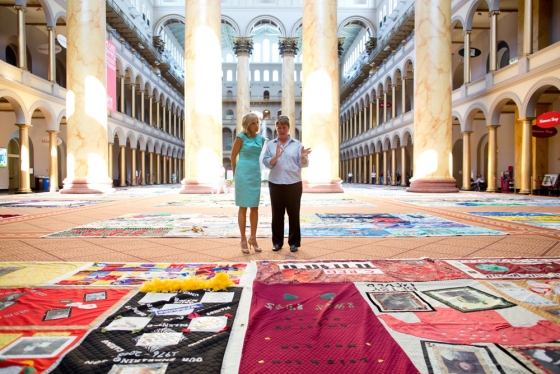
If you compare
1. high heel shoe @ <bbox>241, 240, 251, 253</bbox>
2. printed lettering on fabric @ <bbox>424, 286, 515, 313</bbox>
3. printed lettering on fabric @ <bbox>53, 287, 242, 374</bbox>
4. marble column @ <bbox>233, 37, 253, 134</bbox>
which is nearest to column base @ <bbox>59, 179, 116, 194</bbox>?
high heel shoe @ <bbox>241, 240, 251, 253</bbox>

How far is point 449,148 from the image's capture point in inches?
571

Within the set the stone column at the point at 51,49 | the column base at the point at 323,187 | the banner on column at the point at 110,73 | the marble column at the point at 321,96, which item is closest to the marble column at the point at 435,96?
the column base at the point at 323,187

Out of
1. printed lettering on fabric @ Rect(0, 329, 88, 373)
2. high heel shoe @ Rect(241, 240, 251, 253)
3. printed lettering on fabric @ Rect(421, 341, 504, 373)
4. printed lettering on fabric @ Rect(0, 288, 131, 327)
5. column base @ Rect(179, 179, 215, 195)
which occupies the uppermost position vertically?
column base @ Rect(179, 179, 215, 195)

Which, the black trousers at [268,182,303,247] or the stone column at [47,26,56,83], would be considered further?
the stone column at [47,26,56,83]

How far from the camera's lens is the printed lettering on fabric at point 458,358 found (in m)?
1.53

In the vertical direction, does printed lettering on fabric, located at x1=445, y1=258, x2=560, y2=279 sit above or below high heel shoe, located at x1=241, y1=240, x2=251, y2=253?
below

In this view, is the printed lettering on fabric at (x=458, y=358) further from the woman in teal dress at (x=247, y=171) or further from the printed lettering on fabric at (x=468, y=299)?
the woman in teal dress at (x=247, y=171)

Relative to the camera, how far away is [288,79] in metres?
29.8

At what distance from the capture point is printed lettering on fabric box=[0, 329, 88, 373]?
1543 millimetres

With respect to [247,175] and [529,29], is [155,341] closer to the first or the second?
[247,175]

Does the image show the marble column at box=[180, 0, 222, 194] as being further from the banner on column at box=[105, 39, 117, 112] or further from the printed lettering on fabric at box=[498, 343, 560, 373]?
the printed lettering on fabric at box=[498, 343, 560, 373]

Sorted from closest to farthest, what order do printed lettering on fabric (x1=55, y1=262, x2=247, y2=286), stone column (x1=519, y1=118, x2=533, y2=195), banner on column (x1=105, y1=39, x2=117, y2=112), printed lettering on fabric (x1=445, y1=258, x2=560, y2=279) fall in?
printed lettering on fabric (x1=55, y1=262, x2=247, y2=286), printed lettering on fabric (x1=445, y1=258, x2=560, y2=279), stone column (x1=519, y1=118, x2=533, y2=195), banner on column (x1=105, y1=39, x2=117, y2=112)

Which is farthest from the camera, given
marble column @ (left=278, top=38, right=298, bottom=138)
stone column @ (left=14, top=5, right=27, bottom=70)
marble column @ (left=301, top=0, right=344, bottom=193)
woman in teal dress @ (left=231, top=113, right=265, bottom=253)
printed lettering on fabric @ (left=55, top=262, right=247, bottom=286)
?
marble column @ (left=278, top=38, right=298, bottom=138)

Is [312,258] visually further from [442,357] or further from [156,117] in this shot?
[156,117]
